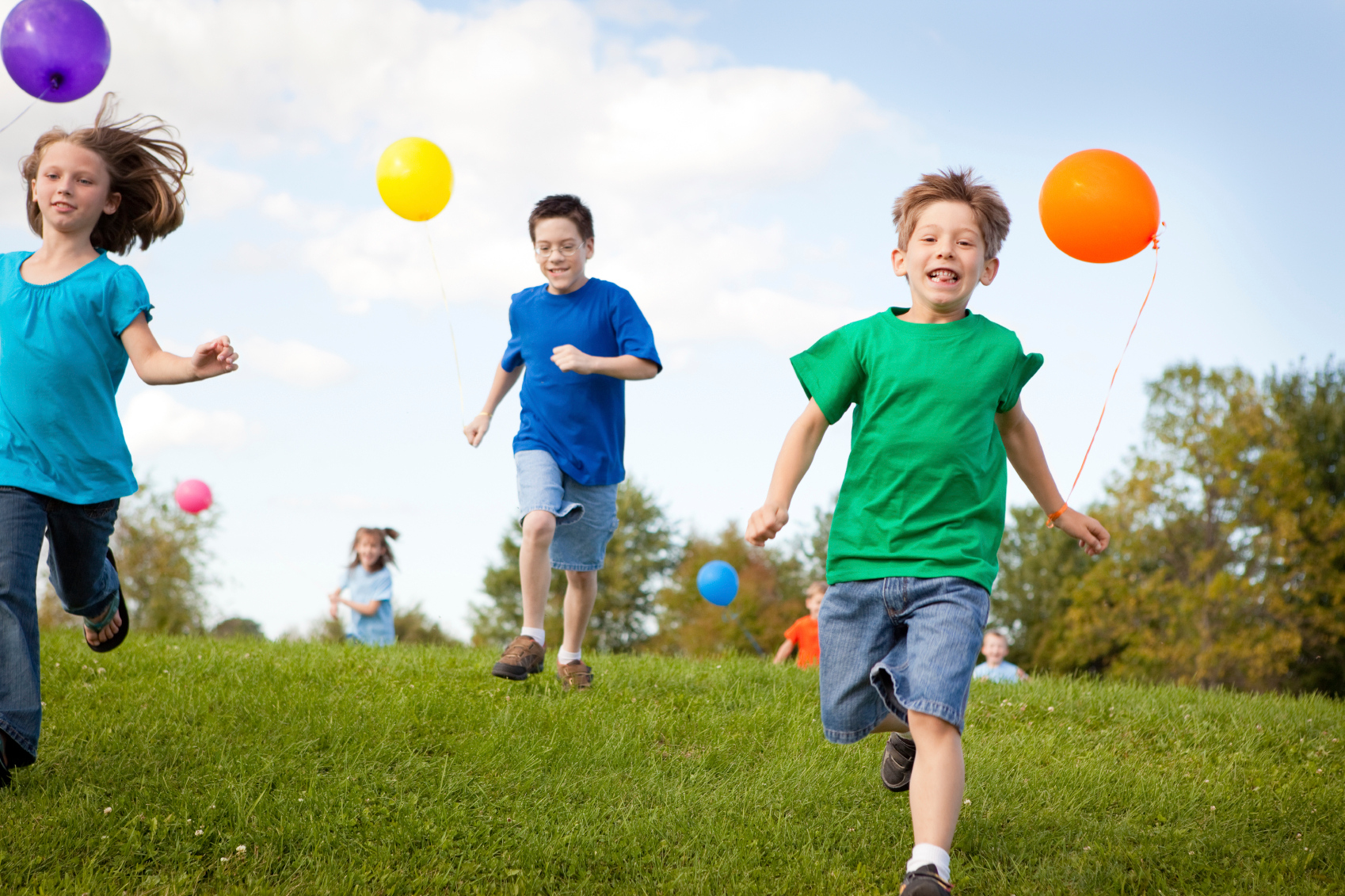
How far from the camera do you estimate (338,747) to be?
4773 millimetres

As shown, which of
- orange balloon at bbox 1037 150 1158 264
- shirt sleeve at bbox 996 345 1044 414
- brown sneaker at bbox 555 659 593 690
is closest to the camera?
shirt sleeve at bbox 996 345 1044 414

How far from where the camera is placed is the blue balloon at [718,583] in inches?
484

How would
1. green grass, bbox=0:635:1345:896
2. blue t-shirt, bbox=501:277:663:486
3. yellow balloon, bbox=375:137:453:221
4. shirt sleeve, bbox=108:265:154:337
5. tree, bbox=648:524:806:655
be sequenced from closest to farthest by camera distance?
1. green grass, bbox=0:635:1345:896
2. shirt sleeve, bbox=108:265:154:337
3. blue t-shirt, bbox=501:277:663:486
4. yellow balloon, bbox=375:137:453:221
5. tree, bbox=648:524:806:655

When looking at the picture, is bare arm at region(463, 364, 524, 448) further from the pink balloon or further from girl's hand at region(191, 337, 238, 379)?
the pink balloon

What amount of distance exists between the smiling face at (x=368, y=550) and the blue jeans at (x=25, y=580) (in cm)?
624

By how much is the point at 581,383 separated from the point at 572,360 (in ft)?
1.56

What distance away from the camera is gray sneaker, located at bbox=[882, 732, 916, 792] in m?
4.16

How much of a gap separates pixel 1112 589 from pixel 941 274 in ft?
94.8

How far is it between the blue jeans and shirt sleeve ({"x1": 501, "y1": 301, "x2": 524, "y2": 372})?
227 centimetres

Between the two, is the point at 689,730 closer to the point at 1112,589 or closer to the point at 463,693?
the point at 463,693

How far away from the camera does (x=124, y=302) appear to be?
168 inches

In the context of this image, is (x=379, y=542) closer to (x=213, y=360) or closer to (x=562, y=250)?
(x=562, y=250)

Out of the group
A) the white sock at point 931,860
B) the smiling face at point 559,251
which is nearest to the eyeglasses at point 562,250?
the smiling face at point 559,251

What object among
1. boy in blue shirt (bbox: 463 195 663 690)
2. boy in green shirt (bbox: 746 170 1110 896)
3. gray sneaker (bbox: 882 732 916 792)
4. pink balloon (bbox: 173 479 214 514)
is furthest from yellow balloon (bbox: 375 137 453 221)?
pink balloon (bbox: 173 479 214 514)
